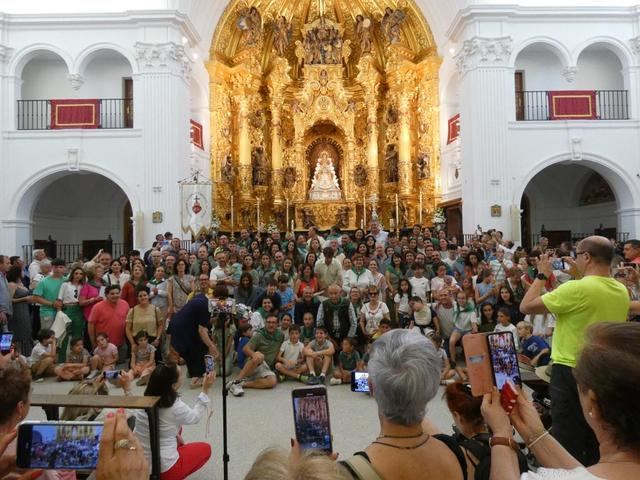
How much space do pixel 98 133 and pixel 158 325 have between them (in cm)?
996

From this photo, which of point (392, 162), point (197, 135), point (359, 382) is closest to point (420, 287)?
point (359, 382)

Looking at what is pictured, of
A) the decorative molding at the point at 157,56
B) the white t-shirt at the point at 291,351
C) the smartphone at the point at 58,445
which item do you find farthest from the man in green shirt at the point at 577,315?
the decorative molding at the point at 157,56

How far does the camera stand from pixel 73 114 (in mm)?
15867

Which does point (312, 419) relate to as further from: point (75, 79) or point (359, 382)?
point (75, 79)

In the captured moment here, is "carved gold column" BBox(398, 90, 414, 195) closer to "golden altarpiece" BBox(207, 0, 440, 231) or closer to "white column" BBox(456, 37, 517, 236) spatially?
"golden altarpiece" BBox(207, 0, 440, 231)

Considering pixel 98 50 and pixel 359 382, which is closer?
pixel 359 382

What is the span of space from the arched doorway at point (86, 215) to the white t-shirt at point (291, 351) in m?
13.3

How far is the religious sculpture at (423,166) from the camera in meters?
19.3

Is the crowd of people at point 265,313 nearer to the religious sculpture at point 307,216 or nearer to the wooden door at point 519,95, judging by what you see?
the wooden door at point 519,95

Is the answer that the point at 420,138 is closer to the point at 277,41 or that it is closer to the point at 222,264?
the point at 277,41

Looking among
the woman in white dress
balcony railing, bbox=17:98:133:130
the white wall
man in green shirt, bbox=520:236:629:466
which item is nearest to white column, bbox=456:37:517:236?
balcony railing, bbox=17:98:133:130

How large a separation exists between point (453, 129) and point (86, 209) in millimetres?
13849

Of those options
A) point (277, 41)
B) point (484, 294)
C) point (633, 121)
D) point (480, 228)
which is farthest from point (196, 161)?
point (633, 121)

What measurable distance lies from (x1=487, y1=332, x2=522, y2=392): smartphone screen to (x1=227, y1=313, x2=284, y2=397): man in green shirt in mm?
5294
